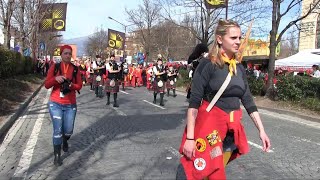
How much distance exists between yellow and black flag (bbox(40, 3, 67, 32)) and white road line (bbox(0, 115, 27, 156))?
63.1 ft

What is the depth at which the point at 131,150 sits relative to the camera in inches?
287

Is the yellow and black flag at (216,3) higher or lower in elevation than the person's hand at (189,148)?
higher

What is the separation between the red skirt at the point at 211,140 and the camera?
337 cm

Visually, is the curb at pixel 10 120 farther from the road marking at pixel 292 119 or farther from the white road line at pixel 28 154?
the road marking at pixel 292 119

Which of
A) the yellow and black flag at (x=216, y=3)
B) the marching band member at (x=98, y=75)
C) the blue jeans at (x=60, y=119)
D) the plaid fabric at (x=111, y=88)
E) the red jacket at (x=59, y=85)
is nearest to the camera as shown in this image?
the blue jeans at (x=60, y=119)

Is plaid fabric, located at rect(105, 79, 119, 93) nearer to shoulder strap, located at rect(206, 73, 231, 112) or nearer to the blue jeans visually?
the blue jeans

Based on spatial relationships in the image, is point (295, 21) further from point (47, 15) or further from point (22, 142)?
point (47, 15)

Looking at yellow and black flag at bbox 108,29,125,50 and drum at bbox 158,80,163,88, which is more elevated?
yellow and black flag at bbox 108,29,125,50

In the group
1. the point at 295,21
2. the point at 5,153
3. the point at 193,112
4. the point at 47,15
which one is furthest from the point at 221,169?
the point at 47,15

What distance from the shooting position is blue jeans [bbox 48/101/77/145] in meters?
6.30

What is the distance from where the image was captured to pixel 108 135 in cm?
876

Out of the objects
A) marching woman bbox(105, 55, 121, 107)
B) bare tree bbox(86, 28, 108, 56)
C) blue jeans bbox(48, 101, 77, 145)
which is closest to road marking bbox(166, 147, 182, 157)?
blue jeans bbox(48, 101, 77, 145)

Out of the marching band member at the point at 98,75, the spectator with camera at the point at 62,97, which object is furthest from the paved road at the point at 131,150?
the marching band member at the point at 98,75

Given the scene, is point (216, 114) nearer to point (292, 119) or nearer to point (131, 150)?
point (131, 150)
